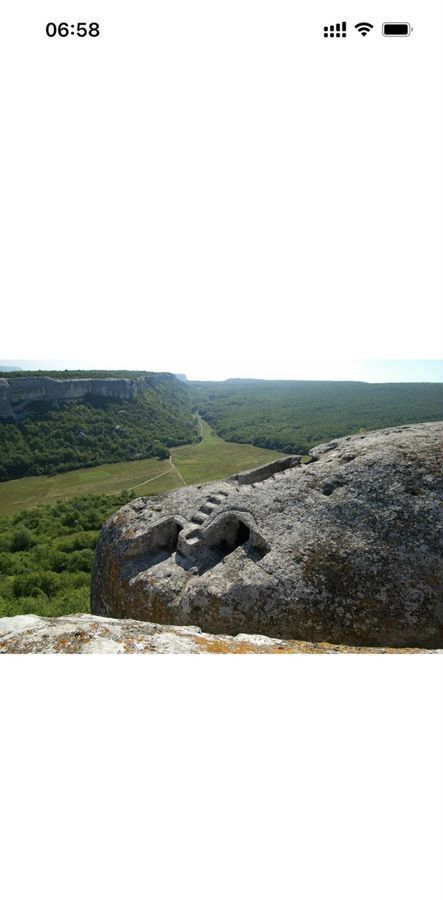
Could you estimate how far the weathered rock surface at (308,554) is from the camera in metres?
5.36

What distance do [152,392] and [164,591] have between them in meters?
89.9

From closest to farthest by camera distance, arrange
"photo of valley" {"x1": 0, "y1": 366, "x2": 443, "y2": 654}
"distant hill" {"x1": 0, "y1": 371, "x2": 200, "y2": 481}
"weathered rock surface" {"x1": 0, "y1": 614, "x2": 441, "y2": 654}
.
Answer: "weathered rock surface" {"x1": 0, "y1": 614, "x2": 441, "y2": 654}
"photo of valley" {"x1": 0, "y1": 366, "x2": 443, "y2": 654}
"distant hill" {"x1": 0, "y1": 371, "x2": 200, "y2": 481}

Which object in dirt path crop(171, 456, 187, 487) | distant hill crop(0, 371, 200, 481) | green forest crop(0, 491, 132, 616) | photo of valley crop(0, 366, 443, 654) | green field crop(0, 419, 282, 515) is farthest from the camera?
distant hill crop(0, 371, 200, 481)

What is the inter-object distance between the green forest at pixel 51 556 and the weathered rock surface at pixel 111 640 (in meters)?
13.6

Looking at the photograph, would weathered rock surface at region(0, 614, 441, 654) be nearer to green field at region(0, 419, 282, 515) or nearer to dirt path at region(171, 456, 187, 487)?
green field at region(0, 419, 282, 515)

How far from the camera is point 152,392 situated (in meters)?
93.8

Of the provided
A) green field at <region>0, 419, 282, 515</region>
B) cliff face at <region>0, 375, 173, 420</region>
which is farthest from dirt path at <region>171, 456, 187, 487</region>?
cliff face at <region>0, 375, 173, 420</region>

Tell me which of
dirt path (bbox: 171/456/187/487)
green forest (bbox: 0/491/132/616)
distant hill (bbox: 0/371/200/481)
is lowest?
green forest (bbox: 0/491/132/616)

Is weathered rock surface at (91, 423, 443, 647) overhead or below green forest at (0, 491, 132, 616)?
overhead

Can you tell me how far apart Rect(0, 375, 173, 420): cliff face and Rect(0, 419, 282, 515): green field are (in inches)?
680

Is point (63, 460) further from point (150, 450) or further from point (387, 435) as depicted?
point (387, 435)

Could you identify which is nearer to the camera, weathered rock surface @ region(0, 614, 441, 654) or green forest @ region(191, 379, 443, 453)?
weathered rock surface @ region(0, 614, 441, 654)

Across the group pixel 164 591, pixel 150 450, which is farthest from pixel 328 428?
pixel 164 591

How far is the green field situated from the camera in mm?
44438
